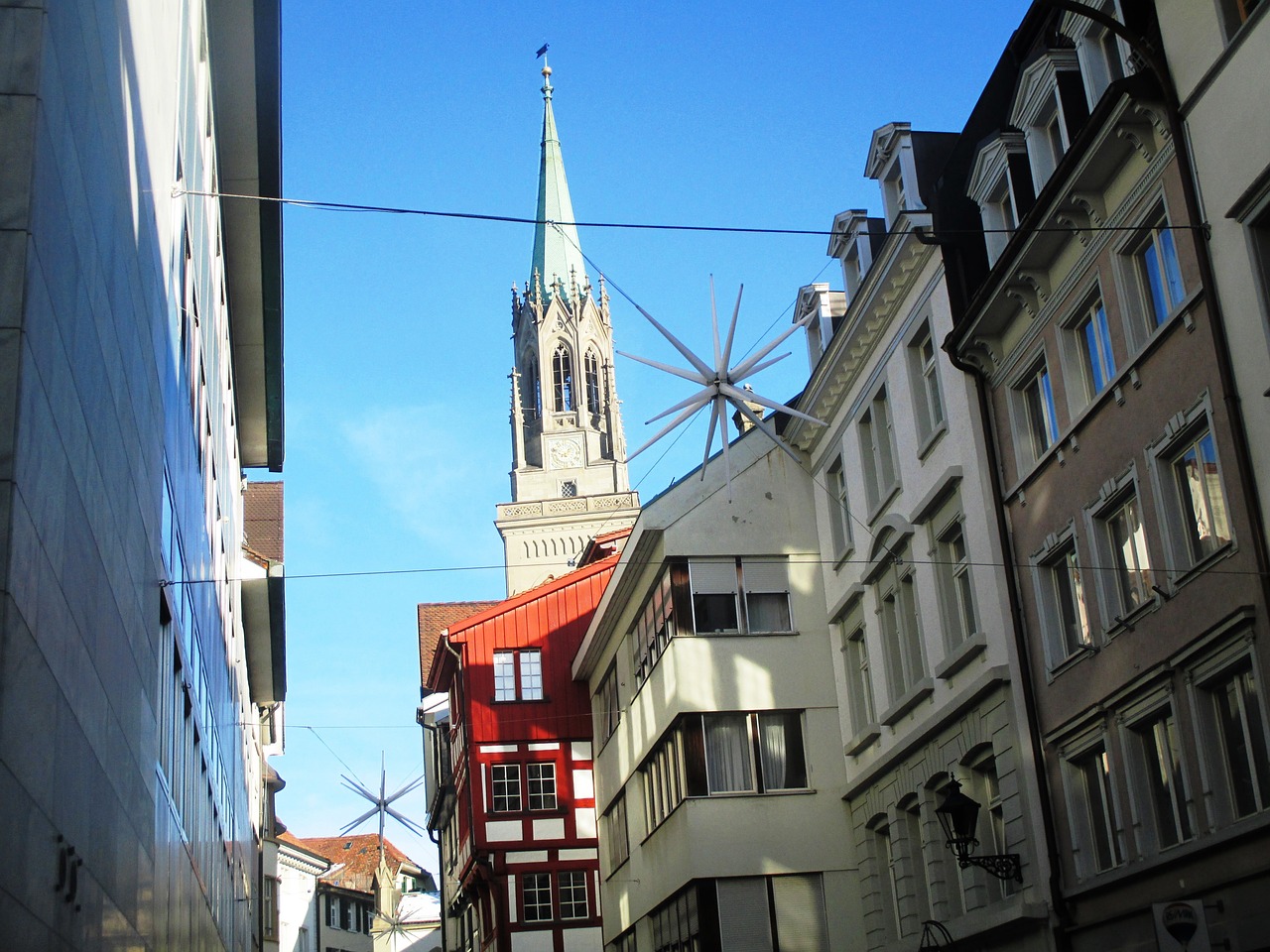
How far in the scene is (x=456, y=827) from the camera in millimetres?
49688

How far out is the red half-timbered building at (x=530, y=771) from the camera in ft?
138

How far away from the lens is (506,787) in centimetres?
4300

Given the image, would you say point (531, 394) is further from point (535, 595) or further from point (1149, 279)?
point (1149, 279)

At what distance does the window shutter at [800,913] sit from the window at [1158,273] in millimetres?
14472

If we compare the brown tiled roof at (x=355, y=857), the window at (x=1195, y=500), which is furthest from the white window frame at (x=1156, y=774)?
the brown tiled roof at (x=355, y=857)

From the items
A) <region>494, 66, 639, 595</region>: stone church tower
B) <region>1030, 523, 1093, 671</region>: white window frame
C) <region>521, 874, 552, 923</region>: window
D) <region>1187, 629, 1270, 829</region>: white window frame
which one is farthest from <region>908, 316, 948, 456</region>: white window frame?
<region>494, 66, 639, 595</region>: stone church tower

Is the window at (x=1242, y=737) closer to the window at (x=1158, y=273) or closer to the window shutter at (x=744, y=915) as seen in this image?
the window at (x=1158, y=273)

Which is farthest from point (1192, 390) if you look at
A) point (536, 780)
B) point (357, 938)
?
point (357, 938)

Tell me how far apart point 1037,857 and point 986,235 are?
30.0 ft

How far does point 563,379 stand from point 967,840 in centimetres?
12077

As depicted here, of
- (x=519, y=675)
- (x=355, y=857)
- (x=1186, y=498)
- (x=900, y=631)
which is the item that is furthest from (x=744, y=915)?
(x=355, y=857)

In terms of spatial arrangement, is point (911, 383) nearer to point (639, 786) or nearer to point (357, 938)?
point (639, 786)

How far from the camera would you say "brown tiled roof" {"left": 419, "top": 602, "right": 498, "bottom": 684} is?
228 ft

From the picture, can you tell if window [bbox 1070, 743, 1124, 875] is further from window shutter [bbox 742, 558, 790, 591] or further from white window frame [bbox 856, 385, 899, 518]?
window shutter [bbox 742, 558, 790, 591]
